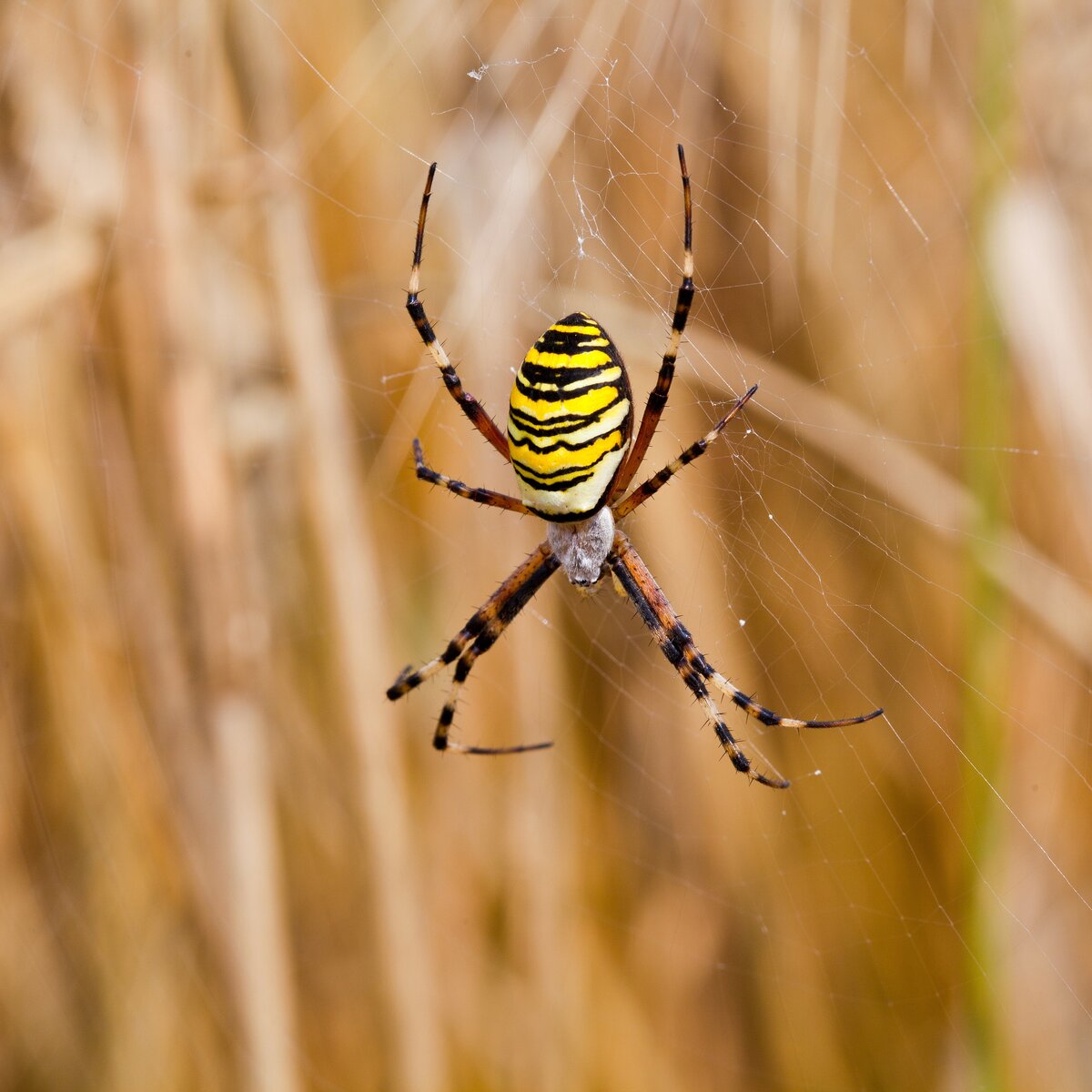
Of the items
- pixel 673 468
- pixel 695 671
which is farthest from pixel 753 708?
pixel 673 468

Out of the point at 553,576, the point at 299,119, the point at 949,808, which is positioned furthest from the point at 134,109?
the point at 949,808

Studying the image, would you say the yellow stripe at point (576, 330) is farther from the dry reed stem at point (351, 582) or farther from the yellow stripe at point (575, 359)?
the dry reed stem at point (351, 582)

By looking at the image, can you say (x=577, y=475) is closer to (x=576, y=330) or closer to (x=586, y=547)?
(x=576, y=330)

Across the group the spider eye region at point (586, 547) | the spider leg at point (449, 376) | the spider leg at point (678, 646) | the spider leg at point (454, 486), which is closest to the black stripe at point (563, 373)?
the spider leg at point (449, 376)

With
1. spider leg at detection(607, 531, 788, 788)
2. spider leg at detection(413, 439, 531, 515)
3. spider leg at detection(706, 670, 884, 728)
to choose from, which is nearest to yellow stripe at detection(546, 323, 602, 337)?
spider leg at detection(413, 439, 531, 515)

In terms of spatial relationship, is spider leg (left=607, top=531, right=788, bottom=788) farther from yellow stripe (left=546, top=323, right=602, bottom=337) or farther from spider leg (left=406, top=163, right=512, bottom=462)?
yellow stripe (left=546, top=323, right=602, bottom=337)
